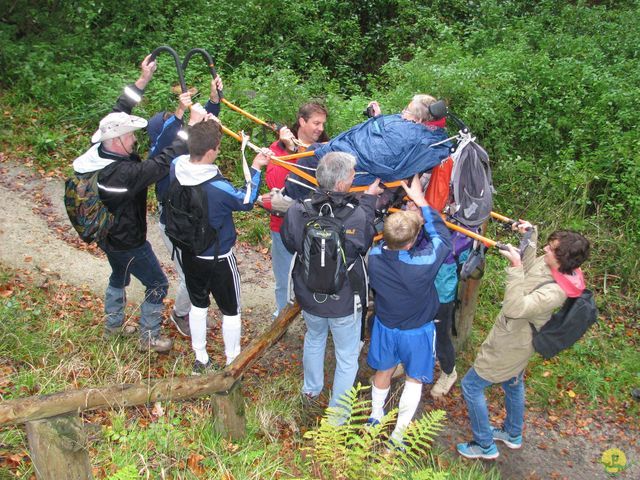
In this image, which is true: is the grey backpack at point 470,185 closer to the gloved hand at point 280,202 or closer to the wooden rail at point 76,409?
the gloved hand at point 280,202

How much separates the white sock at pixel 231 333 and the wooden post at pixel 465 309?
2.20 metres

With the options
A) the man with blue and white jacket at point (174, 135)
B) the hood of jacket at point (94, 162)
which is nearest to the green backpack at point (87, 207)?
the hood of jacket at point (94, 162)

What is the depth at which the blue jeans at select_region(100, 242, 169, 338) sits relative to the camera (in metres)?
5.07

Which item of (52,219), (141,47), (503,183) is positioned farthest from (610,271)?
(141,47)

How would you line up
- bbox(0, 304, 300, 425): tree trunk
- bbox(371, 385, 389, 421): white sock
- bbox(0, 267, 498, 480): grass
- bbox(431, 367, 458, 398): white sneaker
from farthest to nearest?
bbox(431, 367, 458, 398): white sneaker < bbox(371, 385, 389, 421): white sock < bbox(0, 267, 498, 480): grass < bbox(0, 304, 300, 425): tree trunk

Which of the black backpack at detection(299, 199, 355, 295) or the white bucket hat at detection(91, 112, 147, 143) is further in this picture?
the white bucket hat at detection(91, 112, 147, 143)

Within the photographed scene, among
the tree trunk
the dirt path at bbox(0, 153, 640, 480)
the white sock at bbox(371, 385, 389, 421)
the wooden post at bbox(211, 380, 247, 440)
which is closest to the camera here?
the tree trunk

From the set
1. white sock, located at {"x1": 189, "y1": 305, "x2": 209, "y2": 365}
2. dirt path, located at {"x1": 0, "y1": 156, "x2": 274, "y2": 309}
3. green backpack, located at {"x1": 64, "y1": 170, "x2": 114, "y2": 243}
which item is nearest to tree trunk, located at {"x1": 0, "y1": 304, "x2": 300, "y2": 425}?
white sock, located at {"x1": 189, "y1": 305, "x2": 209, "y2": 365}

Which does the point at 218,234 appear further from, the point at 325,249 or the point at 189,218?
the point at 325,249

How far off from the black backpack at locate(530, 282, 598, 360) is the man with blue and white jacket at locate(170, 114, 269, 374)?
2252 mm

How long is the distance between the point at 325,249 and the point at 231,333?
53.1 inches

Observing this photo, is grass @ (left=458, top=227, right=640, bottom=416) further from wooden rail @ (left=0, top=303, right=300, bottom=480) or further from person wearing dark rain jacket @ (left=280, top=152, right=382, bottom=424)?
wooden rail @ (left=0, top=303, right=300, bottom=480)

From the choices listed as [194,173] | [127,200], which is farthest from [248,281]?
[194,173]

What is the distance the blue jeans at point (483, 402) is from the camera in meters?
4.84
